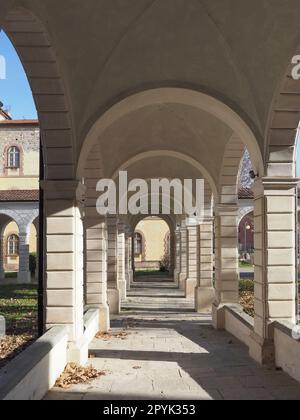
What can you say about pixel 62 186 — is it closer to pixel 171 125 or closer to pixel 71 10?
pixel 71 10

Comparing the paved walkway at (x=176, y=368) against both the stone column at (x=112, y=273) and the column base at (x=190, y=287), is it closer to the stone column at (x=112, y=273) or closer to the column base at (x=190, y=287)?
the stone column at (x=112, y=273)

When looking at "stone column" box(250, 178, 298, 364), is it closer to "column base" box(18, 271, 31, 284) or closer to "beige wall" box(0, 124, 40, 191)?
"column base" box(18, 271, 31, 284)

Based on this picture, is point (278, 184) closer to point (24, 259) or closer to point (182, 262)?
point (182, 262)

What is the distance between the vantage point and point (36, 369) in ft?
17.7

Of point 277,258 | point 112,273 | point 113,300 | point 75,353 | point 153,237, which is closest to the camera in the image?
point 75,353

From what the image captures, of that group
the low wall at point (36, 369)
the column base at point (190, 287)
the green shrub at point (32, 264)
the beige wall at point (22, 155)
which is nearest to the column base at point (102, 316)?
the low wall at point (36, 369)

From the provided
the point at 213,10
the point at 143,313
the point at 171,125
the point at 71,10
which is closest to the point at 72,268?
the point at 71,10

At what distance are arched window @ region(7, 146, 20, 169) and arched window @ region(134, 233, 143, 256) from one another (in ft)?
43.4

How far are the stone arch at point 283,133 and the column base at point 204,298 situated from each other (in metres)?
7.87

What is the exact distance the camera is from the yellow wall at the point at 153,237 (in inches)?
1713

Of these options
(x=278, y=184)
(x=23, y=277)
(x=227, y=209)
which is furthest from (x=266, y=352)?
(x=23, y=277)

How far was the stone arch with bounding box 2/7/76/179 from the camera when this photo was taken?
601 centimetres

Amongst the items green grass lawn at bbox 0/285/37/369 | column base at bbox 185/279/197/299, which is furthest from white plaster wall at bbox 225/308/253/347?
column base at bbox 185/279/197/299

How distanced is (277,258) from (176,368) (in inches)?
89.6
